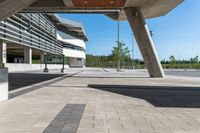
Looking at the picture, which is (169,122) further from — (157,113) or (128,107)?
(128,107)

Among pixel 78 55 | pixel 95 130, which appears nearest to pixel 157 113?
pixel 95 130

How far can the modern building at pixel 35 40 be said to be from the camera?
4004cm

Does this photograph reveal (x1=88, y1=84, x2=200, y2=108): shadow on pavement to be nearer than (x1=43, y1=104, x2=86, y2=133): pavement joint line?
No

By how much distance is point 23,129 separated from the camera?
6.37m

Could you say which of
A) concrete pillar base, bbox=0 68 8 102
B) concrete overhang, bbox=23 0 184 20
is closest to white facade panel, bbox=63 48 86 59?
concrete overhang, bbox=23 0 184 20

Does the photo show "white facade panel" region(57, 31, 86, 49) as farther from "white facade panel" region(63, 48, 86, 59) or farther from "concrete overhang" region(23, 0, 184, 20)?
"concrete overhang" region(23, 0, 184, 20)

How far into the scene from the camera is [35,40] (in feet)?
174

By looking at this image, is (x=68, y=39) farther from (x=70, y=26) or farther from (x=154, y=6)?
(x=154, y=6)

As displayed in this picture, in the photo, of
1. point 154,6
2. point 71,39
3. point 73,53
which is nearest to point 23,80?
point 154,6

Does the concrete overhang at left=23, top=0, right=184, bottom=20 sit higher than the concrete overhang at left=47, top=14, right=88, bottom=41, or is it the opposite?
the concrete overhang at left=47, top=14, right=88, bottom=41

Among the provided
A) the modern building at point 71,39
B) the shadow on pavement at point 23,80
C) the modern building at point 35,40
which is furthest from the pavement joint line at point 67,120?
the modern building at point 71,39

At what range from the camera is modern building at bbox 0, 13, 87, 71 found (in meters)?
40.0

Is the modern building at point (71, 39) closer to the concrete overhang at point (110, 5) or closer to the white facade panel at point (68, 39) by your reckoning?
the white facade panel at point (68, 39)

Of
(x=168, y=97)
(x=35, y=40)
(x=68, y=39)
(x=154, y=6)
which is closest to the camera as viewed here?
(x=168, y=97)
